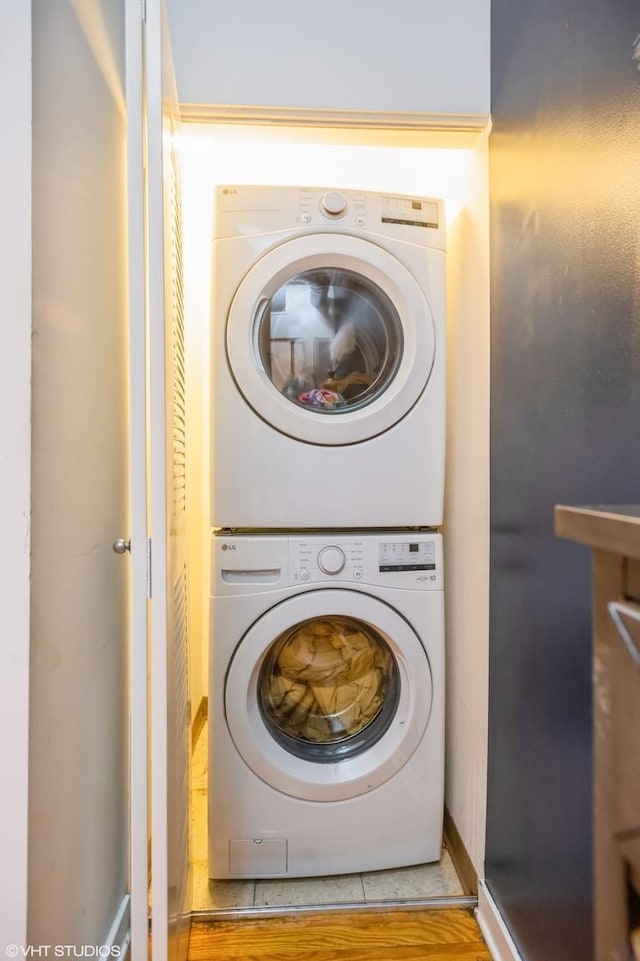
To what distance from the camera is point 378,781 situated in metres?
1.23

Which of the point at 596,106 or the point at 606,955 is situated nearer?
the point at 606,955

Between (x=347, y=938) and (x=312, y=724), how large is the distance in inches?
17.5

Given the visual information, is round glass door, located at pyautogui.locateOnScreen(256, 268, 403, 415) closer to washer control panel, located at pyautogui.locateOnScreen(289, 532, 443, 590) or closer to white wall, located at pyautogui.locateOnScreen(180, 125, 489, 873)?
white wall, located at pyautogui.locateOnScreen(180, 125, 489, 873)

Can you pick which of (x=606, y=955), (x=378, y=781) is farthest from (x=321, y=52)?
(x=378, y=781)

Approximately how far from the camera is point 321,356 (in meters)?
1.33

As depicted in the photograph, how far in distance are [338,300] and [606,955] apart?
1282 millimetres

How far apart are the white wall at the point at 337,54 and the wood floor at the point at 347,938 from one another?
6.33ft

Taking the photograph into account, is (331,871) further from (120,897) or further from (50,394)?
(50,394)

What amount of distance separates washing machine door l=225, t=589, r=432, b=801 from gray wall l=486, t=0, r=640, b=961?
0.23 metres

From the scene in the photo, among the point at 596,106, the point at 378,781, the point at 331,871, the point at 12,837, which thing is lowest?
the point at 331,871

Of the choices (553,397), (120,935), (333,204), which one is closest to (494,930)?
(120,935)

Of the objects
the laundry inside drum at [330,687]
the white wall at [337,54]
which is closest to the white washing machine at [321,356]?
the white wall at [337,54]

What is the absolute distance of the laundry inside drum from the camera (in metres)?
1.29

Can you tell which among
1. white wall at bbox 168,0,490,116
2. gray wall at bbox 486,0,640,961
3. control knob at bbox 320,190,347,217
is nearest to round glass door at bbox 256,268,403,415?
control knob at bbox 320,190,347,217
